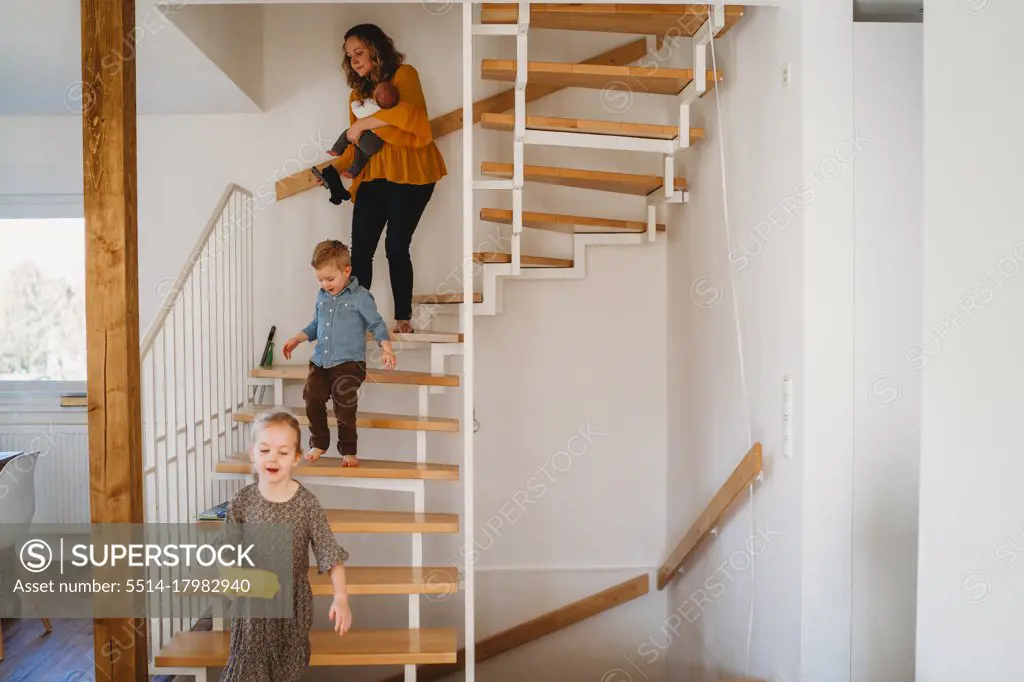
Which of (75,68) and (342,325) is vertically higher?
(75,68)

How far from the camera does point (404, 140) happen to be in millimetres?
3537

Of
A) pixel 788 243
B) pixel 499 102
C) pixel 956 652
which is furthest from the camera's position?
pixel 499 102

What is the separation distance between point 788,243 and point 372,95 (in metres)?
2.04

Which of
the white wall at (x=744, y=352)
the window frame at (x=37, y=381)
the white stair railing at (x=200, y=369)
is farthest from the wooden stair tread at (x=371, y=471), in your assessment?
the window frame at (x=37, y=381)

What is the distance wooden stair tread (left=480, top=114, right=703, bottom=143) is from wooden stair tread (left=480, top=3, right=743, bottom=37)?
1.23ft

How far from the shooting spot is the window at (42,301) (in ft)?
15.0

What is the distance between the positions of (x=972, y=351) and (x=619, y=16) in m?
1.90

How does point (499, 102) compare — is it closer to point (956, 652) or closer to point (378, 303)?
point (378, 303)

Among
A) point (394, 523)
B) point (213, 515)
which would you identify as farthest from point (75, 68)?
point (394, 523)

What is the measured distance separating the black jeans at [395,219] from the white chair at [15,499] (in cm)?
175

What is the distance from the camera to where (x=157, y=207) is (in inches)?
164

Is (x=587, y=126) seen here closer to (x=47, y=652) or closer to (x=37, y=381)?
(x=47, y=652)

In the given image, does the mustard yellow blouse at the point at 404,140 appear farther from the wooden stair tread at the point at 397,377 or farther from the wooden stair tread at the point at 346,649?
the wooden stair tread at the point at 346,649

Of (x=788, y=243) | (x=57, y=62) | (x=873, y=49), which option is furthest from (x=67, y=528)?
(x=873, y=49)
